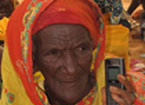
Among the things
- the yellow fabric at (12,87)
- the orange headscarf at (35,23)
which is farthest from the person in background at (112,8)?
the yellow fabric at (12,87)

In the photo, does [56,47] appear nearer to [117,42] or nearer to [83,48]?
[83,48]

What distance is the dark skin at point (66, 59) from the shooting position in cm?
133

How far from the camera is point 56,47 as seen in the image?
133 centimetres

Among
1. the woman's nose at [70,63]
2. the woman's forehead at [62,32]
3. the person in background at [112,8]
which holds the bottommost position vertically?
the person in background at [112,8]

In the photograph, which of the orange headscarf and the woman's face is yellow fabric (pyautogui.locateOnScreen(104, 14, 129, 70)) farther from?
the woman's face

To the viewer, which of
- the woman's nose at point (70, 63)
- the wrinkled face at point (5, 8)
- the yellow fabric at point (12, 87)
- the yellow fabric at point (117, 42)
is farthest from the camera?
the wrinkled face at point (5, 8)

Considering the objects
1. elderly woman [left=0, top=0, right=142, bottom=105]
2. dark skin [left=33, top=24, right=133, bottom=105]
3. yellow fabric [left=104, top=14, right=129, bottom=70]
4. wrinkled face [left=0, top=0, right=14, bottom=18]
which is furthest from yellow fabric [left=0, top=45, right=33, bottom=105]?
wrinkled face [left=0, top=0, right=14, bottom=18]

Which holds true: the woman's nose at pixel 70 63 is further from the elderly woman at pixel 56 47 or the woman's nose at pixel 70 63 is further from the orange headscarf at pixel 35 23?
the orange headscarf at pixel 35 23

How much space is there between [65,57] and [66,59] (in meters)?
0.02

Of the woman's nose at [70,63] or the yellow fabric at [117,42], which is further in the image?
the yellow fabric at [117,42]

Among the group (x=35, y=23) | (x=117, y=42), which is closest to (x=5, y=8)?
(x=117, y=42)

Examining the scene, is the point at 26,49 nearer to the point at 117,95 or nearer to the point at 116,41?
the point at 117,95

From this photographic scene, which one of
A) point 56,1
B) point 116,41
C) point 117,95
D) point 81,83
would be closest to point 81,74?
point 81,83

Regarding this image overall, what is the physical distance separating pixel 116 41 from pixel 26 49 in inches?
38.5
